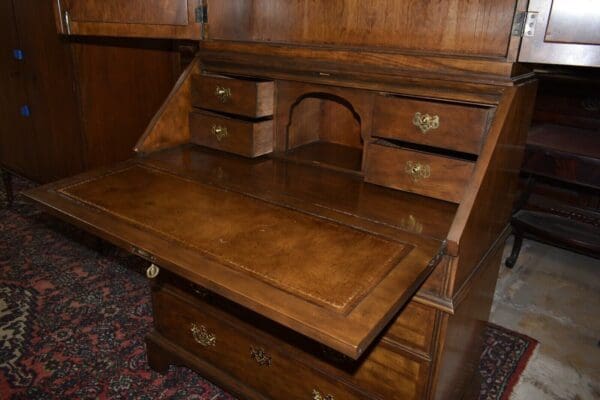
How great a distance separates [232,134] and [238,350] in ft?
2.49

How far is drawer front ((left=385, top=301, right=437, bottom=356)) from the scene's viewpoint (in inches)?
49.4

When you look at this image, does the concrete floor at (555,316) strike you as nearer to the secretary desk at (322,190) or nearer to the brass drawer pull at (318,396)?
the secretary desk at (322,190)

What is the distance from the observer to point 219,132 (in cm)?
181

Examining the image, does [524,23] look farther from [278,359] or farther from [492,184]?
[278,359]

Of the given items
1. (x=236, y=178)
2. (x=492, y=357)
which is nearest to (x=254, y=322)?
(x=236, y=178)

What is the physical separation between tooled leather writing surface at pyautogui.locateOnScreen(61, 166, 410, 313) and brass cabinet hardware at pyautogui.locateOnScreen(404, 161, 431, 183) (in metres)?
0.31

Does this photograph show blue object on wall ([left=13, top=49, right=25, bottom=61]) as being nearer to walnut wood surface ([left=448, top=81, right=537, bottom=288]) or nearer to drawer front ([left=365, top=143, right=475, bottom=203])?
drawer front ([left=365, top=143, right=475, bottom=203])

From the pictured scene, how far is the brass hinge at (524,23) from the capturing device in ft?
3.78

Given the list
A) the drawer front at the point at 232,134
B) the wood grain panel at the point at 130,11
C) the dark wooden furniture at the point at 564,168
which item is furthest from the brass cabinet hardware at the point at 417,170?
the dark wooden furniture at the point at 564,168

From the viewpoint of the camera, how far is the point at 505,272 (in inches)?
121

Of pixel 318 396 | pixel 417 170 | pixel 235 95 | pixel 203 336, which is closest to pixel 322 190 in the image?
pixel 417 170

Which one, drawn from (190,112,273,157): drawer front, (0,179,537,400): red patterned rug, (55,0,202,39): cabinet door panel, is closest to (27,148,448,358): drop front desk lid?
(190,112,273,157): drawer front

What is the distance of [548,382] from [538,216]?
1.40 m

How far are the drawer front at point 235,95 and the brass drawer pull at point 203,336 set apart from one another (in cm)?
79
